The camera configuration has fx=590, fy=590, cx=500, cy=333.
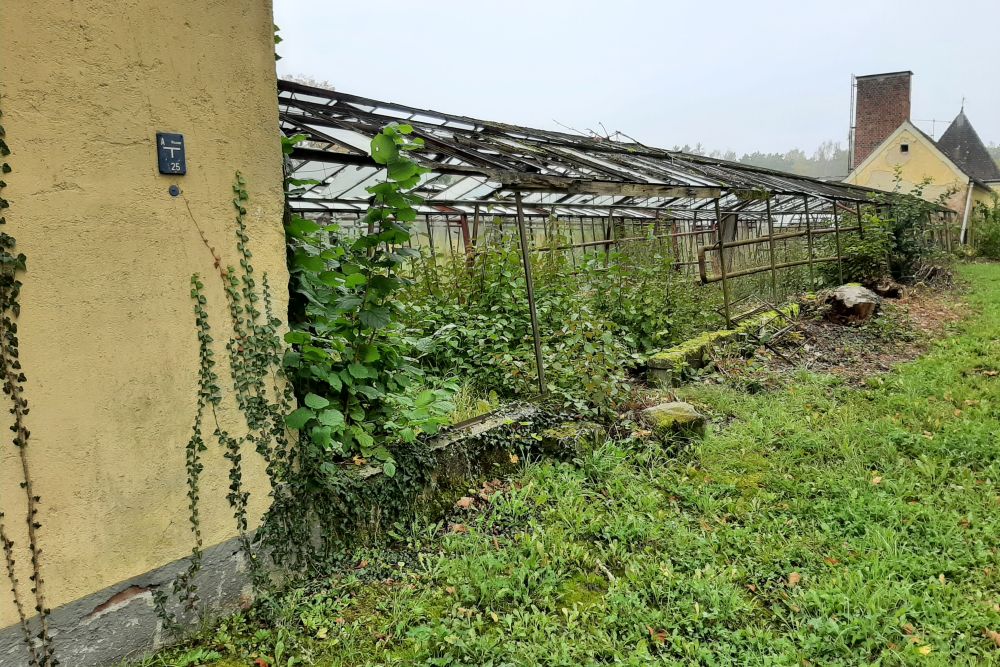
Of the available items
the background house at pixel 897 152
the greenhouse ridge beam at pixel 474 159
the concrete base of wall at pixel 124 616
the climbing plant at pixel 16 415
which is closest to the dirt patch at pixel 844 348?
the greenhouse ridge beam at pixel 474 159

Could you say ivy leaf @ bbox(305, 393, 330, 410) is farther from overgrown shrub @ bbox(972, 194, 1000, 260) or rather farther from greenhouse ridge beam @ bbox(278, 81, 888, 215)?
overgrown shrub @ bbox(972, 194, 1000, 260)

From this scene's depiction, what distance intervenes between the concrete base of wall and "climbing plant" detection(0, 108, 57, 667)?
0.15 ft

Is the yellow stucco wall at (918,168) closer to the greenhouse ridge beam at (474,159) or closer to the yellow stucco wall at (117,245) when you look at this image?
the greenhouse ridge beam at (474,159)

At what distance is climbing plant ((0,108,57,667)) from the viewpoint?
2.17 meters

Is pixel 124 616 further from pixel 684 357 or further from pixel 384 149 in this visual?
pixel 684 357

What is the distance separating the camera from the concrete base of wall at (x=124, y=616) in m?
2.34

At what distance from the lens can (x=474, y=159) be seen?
4785 mm

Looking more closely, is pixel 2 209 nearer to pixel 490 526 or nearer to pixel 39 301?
pixel 39 301

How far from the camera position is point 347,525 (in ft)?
11.1

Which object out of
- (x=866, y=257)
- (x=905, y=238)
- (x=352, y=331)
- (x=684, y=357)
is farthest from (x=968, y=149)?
(x=352, y=331)

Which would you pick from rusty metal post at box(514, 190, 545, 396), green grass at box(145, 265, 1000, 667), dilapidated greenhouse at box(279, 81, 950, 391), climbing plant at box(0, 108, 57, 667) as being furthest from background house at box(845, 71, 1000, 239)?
climbing plant at box(0, 108, 57, 667)

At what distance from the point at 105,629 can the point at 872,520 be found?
4.23m

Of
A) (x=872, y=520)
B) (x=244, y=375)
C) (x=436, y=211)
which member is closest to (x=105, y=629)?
(x=244, y=375)

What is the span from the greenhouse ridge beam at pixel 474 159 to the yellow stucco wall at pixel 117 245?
0.93 meters
